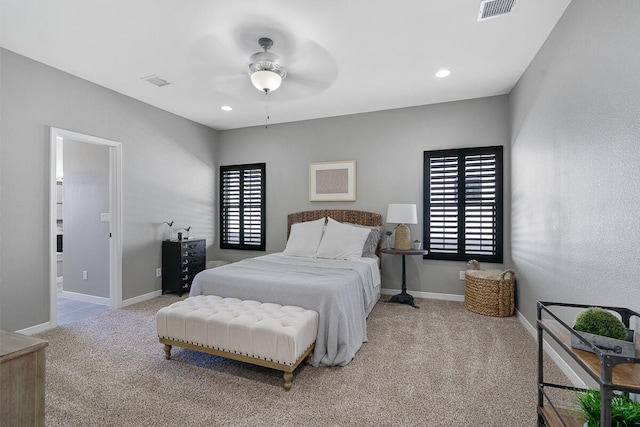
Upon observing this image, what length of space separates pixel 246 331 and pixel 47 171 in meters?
2.86

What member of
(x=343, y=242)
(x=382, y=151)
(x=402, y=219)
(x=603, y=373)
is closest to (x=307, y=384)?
(x=603, y=373)

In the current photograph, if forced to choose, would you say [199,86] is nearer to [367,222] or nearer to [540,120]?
[367,222]

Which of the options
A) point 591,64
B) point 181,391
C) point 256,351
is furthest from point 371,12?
point 181,391

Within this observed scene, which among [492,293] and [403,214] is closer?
[492,293]

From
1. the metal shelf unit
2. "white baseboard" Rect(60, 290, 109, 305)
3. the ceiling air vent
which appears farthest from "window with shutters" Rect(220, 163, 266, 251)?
the metal shelf unit

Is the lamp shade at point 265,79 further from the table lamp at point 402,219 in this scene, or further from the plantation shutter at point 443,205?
the plantation shutter at point 443,205

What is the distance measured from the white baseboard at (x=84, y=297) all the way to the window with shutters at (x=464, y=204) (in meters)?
4.54

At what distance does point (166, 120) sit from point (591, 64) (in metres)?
4.88

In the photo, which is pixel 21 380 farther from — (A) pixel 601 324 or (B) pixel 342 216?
(B) pixel 342 216

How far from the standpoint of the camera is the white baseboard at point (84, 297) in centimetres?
405

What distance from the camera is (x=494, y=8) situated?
7.35 feet

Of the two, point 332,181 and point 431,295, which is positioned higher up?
point 332,181

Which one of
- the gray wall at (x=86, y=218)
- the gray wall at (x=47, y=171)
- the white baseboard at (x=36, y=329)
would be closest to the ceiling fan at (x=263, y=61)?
the gray wall at (x=47, y=171)

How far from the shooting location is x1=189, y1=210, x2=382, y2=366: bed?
94.9 inches
